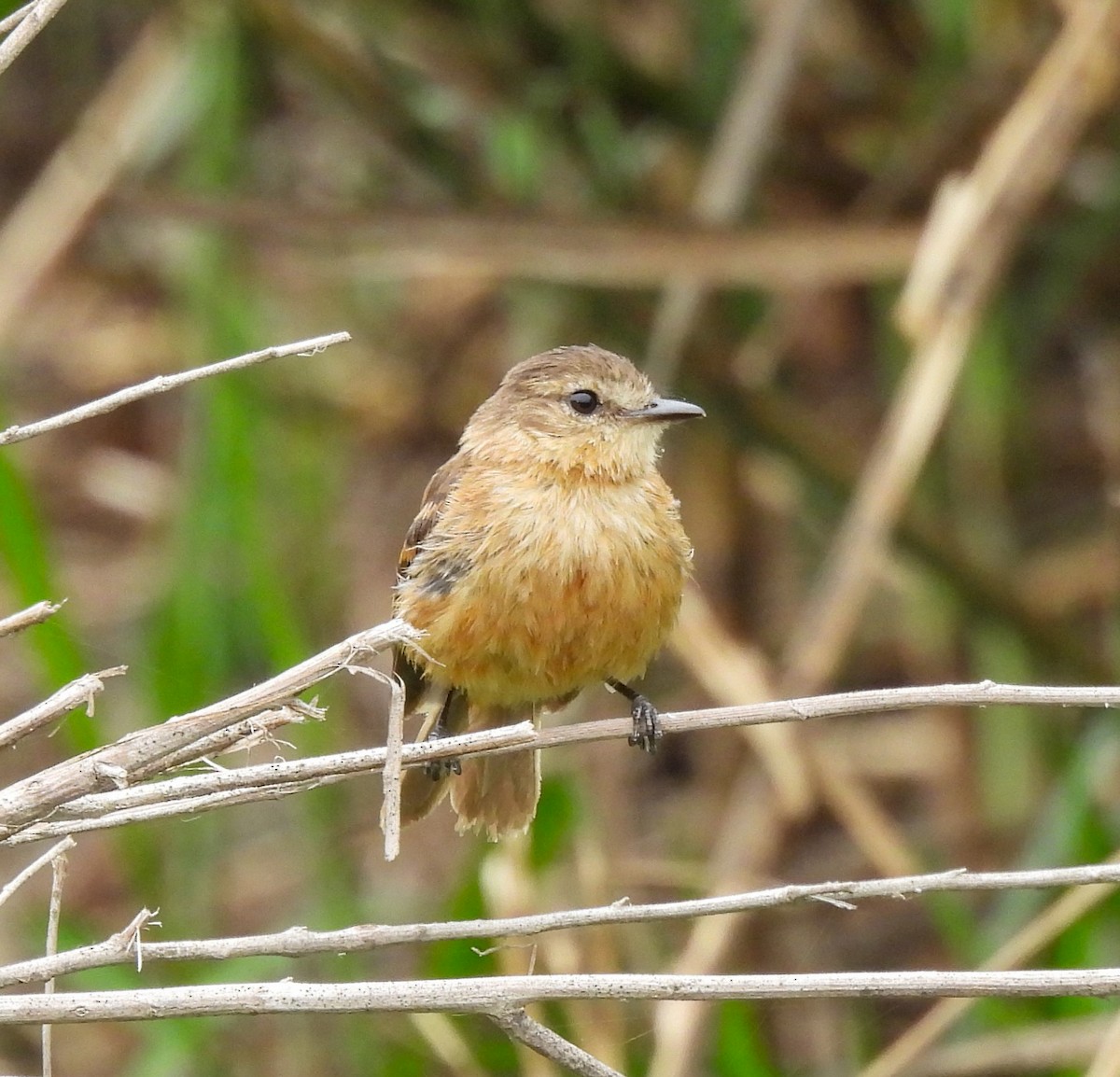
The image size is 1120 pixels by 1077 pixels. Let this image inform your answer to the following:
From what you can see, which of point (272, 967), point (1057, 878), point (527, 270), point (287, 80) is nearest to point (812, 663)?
point (527, 270)

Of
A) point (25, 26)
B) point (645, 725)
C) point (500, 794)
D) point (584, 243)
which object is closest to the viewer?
point (25, 26)

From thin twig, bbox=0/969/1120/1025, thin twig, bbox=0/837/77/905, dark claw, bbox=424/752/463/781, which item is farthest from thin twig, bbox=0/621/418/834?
dark claw, bbox=424/752/463/781

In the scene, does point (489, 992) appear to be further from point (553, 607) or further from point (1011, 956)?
point (1011, 956)

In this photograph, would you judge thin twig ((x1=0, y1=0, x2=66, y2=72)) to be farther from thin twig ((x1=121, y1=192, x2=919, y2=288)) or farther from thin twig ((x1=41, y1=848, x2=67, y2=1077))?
thin twig ((x1=121, y1=192, x2=919, y2=288))

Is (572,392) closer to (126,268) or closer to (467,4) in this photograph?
(467,4)

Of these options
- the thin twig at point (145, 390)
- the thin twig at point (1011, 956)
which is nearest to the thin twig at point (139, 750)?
the thin twig at point (145, 390)

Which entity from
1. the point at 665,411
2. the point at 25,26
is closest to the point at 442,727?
the point at 665,411
